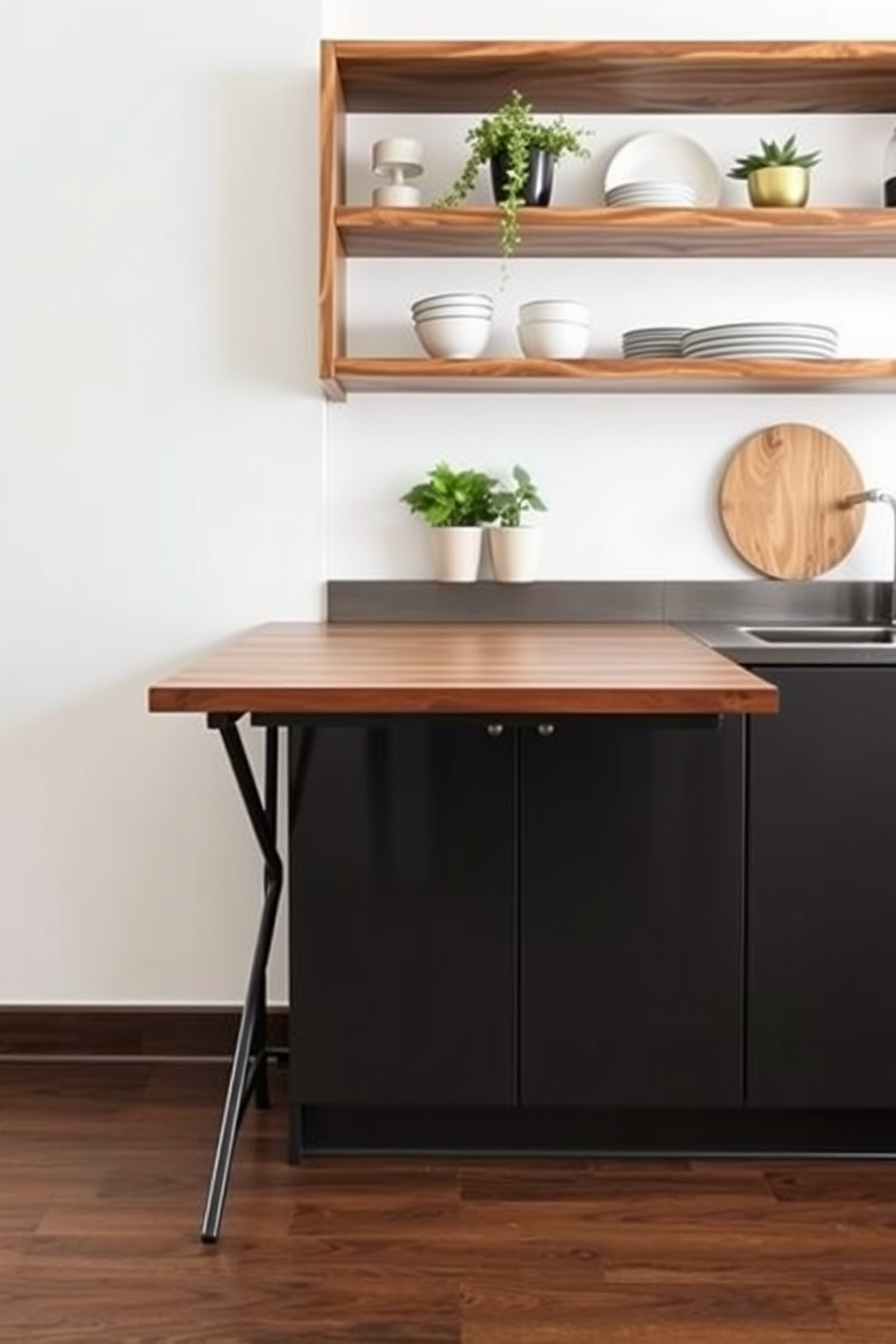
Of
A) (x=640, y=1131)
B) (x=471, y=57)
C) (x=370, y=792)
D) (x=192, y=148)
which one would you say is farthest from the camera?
(x=192, y=148)

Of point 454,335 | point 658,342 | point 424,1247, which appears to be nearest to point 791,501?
point 658,342

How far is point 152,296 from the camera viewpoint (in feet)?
8.68

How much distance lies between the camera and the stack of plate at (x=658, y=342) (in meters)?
2.56

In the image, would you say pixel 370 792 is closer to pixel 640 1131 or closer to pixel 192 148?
pixel 640 1131

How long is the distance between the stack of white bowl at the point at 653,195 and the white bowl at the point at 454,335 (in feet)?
1.08

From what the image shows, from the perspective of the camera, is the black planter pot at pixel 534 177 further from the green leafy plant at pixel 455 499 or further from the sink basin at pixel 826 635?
the sink basin at pixel 826 635

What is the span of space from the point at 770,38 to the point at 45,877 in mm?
2179

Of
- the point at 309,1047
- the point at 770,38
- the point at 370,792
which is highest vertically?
the point at 770,38

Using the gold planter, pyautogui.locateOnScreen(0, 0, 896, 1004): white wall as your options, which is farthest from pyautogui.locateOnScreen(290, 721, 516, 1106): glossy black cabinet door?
the gold planter

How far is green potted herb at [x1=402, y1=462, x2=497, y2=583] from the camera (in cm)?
266

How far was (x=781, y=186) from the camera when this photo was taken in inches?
98.4

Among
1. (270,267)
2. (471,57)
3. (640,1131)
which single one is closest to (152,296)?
(270,267)

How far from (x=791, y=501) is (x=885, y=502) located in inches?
7.1

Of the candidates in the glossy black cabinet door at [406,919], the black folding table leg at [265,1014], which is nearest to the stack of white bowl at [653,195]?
the glossy black cabinet door at [406,919]
